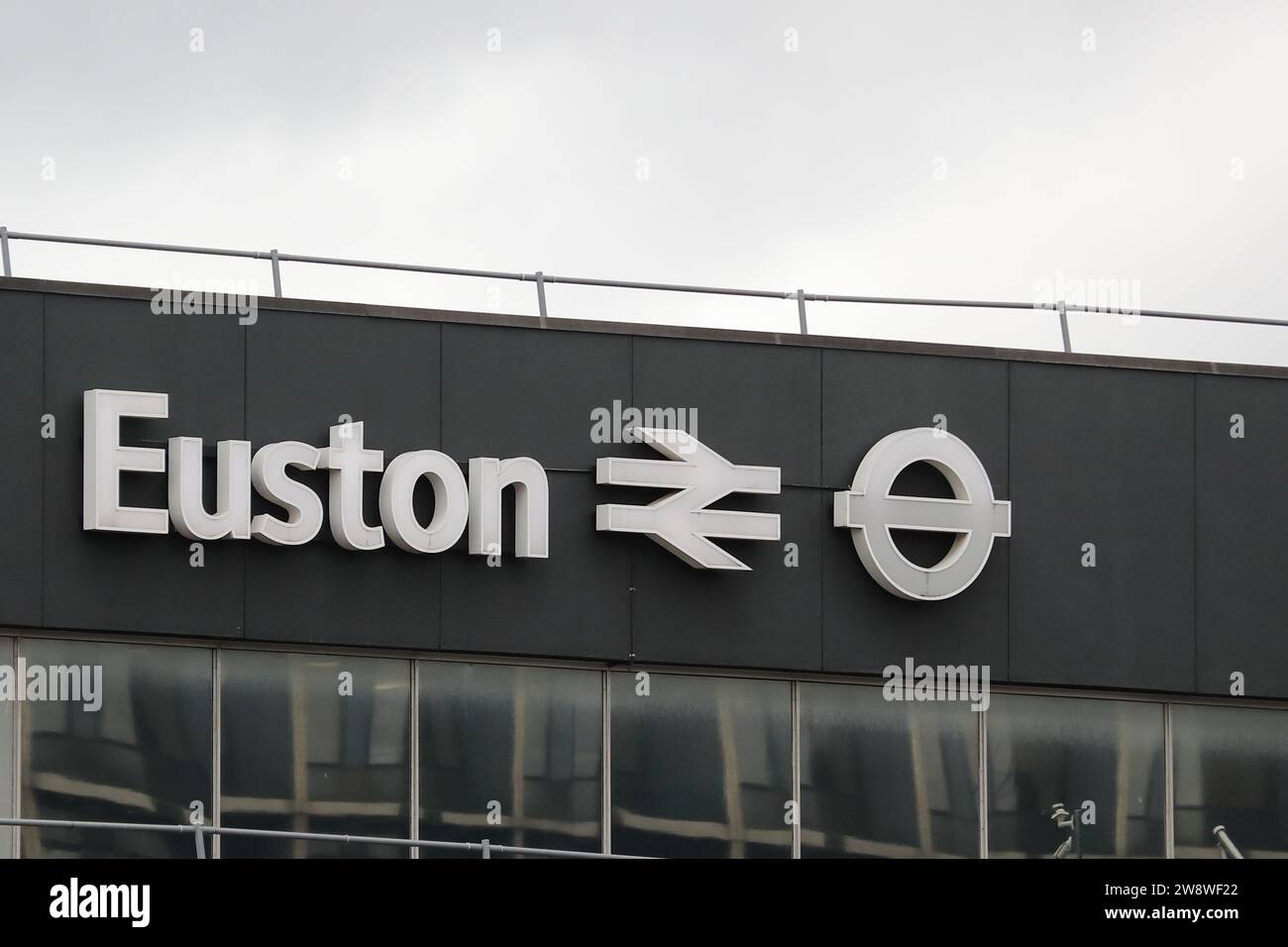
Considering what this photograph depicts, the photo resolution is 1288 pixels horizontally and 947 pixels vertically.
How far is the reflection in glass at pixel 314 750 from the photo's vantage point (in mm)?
22812

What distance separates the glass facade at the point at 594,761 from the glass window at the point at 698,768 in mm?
23

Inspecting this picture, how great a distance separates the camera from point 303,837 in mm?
21828

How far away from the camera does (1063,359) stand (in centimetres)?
2600

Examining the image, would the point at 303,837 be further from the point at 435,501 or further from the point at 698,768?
the point at 698,768

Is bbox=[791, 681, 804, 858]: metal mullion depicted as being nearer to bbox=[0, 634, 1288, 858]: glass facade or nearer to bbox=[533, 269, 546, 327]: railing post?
bbox=[0, 634, 1288, 858]: glass facade

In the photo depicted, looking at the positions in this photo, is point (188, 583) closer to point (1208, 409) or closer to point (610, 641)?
point (610, 641)

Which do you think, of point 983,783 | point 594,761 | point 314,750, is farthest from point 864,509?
point 314,750

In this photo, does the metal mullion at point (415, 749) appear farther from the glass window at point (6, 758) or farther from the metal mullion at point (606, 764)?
the glass window at point (6, 758)

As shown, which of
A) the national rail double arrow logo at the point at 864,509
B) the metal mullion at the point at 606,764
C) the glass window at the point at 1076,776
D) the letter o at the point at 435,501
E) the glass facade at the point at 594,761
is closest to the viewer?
the glass facade at the point at 594,761

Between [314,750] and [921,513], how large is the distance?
22.9 feet

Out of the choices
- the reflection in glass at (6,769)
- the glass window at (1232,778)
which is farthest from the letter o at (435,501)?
the glass window at (1232,778)

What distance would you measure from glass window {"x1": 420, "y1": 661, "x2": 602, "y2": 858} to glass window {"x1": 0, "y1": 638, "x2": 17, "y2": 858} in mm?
4052

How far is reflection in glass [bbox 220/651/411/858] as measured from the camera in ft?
74.8

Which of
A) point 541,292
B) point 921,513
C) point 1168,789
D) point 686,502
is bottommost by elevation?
point 1168,789
